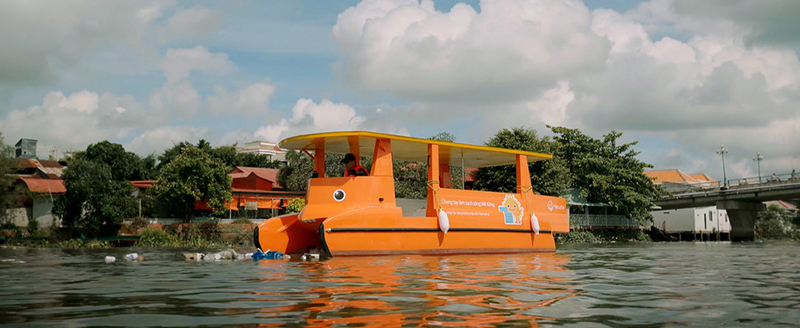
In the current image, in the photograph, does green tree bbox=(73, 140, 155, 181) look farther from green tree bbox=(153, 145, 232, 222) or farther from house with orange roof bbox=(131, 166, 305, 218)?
green tree bbox=(153, 145, 232, 222)

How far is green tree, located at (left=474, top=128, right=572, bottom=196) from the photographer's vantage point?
32.1m

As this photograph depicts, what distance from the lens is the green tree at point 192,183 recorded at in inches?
1180

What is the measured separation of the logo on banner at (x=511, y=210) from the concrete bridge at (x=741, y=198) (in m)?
33.2

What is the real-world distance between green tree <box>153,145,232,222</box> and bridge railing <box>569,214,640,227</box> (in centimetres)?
1980

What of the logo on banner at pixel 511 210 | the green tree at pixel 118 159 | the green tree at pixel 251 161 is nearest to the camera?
the logo on banner at pixel 511 210

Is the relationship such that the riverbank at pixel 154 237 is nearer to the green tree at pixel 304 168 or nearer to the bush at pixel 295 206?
the bush at pixel 295 206

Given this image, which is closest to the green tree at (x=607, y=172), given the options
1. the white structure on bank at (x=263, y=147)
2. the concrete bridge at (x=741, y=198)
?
the concrete bridge at (x=741, y=198)

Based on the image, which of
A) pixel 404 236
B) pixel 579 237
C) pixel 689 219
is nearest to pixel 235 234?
pixel 404 236

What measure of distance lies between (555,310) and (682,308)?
107 cm

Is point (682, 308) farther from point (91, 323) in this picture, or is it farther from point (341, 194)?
point (341, 194)

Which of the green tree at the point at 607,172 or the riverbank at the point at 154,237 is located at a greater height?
the green tree at the point at 607,172

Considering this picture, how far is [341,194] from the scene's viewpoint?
12.7 meters

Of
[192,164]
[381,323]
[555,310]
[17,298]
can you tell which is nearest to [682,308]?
[555,310]

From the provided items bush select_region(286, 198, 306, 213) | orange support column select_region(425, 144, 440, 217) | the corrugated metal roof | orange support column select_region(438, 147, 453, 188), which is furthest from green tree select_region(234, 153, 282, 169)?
orange support column select_region(425, 144, 440, 217)
